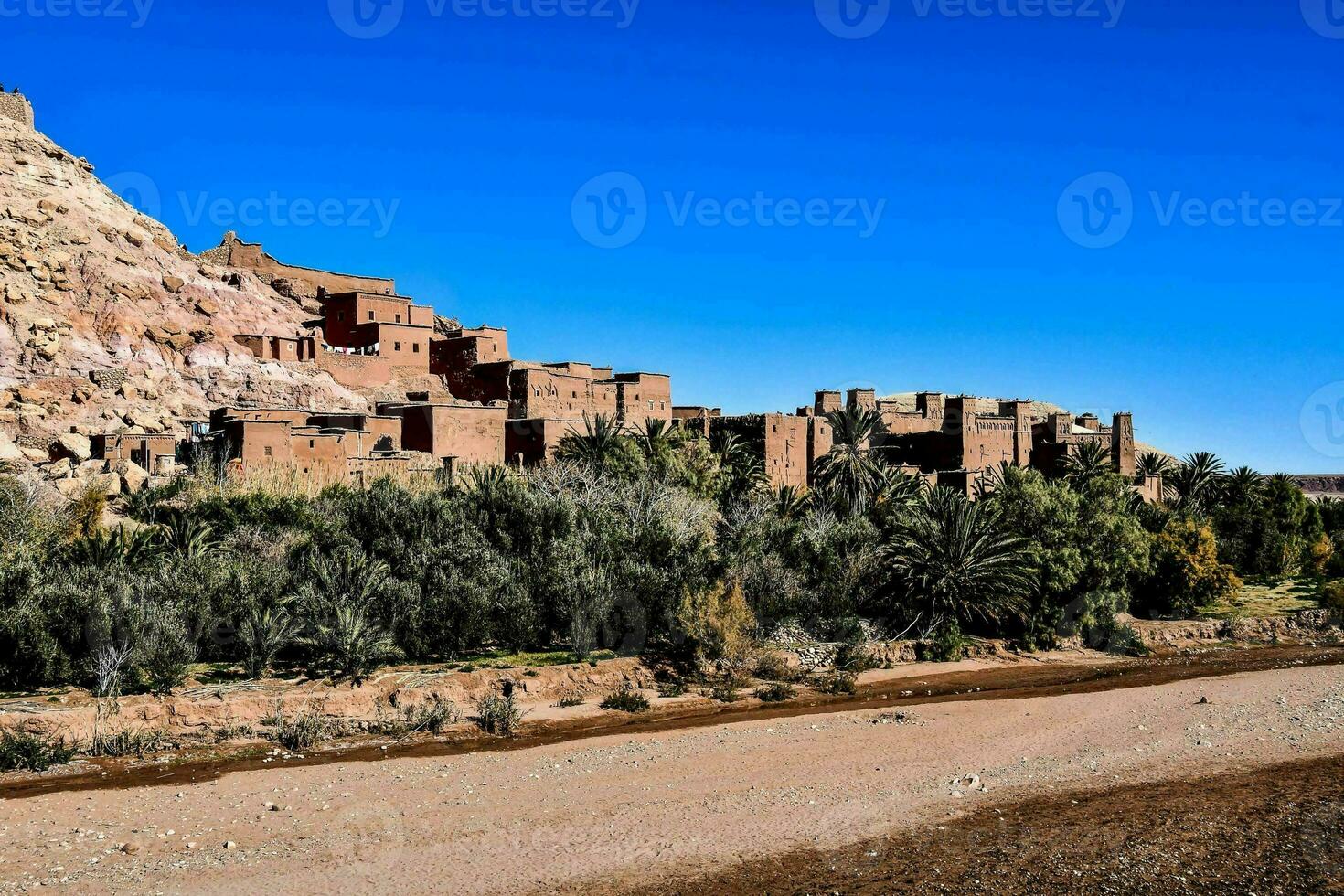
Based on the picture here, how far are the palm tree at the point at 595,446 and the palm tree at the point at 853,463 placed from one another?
6.00 m

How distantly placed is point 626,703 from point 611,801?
16.1ft

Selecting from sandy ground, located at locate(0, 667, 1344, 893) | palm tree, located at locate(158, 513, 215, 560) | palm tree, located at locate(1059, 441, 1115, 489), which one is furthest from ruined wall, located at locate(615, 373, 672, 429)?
sandy ground, located at locate(0, 667, 1344, 893)

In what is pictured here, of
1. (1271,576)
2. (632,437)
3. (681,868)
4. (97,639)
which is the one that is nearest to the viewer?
(681,868)

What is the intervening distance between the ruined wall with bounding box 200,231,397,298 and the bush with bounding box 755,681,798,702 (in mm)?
30777

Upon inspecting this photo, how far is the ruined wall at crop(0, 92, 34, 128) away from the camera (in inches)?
1779

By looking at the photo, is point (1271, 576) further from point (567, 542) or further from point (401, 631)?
point (401, 631)

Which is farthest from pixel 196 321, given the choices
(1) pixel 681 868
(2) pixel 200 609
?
(1) pixel 681 868

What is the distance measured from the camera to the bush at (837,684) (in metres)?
20.1

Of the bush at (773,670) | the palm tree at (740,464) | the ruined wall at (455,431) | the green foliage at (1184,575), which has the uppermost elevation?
the ruined wall at (455,431)

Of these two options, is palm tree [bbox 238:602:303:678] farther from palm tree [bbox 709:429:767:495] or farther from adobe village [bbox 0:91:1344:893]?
palm tree [bbox 709:429:767:495]

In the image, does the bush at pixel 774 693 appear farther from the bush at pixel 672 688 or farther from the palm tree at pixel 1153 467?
the palm tree at pixel 1153 467

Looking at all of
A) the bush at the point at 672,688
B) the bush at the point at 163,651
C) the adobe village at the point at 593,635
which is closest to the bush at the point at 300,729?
the adobe village at the point at 593,635

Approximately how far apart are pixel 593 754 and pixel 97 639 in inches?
316

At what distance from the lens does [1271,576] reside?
33188 mm
